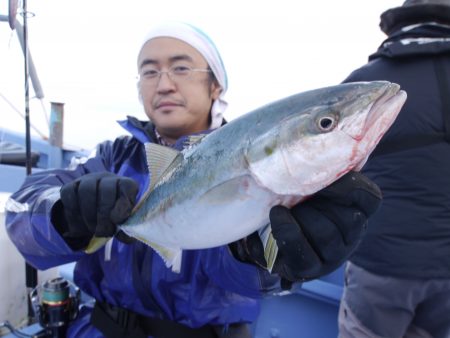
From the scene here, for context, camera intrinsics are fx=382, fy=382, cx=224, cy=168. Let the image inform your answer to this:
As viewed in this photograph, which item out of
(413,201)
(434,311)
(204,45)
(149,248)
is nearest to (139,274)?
(149,248)

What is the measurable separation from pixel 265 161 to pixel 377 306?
1618 millimetres

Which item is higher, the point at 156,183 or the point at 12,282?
the point at 156,183

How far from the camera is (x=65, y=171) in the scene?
2350mm

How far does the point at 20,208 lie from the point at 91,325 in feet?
2.58

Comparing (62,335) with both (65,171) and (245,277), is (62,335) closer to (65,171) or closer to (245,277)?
(65,171)

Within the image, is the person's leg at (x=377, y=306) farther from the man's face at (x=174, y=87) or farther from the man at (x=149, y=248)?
the man's face at (x=174, y=87)

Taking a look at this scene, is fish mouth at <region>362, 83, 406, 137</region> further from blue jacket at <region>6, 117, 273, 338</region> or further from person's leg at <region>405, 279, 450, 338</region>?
person's leg at <region>405, 279, 450, 338</region>

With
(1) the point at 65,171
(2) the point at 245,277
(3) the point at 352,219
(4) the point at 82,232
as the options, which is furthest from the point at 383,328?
(1) the point at 65,171

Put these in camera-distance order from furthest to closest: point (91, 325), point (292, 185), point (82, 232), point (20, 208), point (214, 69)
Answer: point (214, 69), point (91, 325), point (20, 208), point (82, 232), point (292, 185)

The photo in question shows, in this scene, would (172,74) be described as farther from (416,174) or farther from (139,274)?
(416,174)

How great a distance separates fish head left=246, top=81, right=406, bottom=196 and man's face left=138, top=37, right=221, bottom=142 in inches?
38.6

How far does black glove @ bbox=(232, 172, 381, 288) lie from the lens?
1.31 meters

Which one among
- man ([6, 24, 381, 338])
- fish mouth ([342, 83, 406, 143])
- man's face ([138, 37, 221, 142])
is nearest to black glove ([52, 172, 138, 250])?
man ([6, 24, 381, 338])

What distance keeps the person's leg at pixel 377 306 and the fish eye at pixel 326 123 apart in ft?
5.03
